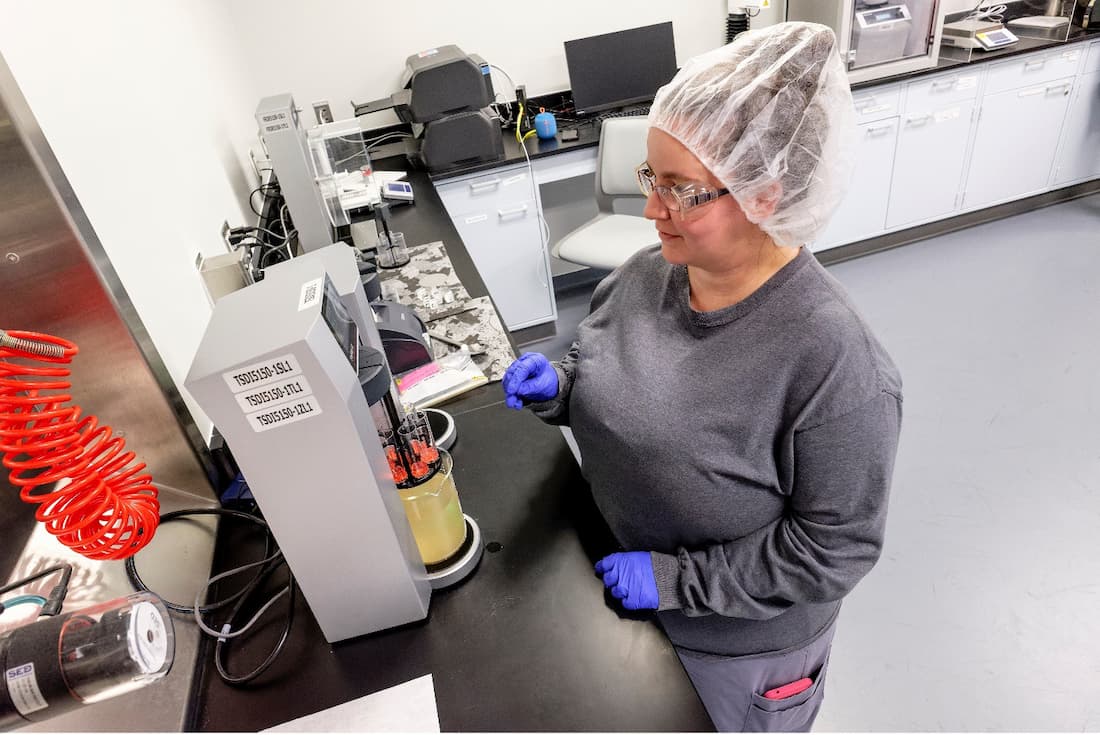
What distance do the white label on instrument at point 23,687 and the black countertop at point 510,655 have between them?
270 mm

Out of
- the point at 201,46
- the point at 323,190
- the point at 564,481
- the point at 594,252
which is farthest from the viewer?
the point at 594,252

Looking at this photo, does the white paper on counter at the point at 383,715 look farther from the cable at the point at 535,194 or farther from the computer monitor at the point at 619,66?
the computer monitor at the point at 619,66

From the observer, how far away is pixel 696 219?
0.87 metres

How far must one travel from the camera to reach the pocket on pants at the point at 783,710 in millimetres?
1052

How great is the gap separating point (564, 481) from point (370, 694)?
0.43 metres

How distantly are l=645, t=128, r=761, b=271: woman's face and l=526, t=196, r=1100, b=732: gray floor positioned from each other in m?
1.27

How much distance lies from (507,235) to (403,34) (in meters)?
1.12

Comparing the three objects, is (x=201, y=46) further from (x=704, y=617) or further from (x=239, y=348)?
(x=704, y=617)

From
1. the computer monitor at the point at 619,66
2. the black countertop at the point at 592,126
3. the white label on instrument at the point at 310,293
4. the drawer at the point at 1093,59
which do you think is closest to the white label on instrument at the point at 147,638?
the white label on instrument at the point at 310,293

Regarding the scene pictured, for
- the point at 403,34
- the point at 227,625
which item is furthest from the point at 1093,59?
the point at 227,625

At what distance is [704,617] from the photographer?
3.28ft

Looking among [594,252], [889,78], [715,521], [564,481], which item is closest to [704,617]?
[715,521]

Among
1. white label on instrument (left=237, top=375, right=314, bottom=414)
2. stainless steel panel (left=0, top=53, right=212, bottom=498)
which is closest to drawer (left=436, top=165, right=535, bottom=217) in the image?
stainless steel panel (left=0, top=53, right=212, bottom=498)

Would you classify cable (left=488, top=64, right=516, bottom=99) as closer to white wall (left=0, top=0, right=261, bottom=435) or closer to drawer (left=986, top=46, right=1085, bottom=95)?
white wall (left=0, top=0, right=261, bottom=435)
